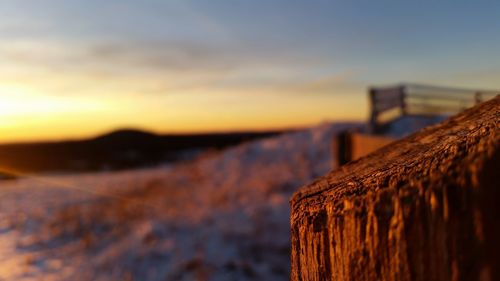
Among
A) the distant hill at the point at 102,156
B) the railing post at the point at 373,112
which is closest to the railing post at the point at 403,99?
the railing post at the point at 373,112

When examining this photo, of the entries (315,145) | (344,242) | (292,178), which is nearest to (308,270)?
(344,242)

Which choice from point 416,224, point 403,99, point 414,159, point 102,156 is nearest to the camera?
point 416,224

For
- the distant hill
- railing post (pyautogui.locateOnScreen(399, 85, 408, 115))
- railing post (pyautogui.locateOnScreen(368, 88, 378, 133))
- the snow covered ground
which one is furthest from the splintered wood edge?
the distant hill

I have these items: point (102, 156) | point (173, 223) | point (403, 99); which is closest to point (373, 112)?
point (403, 99)

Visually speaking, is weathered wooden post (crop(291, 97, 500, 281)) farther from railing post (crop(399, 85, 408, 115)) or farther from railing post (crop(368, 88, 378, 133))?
railing post (crop(399, 85, 408, 115))

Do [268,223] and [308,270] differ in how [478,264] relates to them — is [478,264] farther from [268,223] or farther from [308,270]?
[268,223]

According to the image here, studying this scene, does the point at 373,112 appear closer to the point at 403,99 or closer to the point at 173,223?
the point at 403,99
